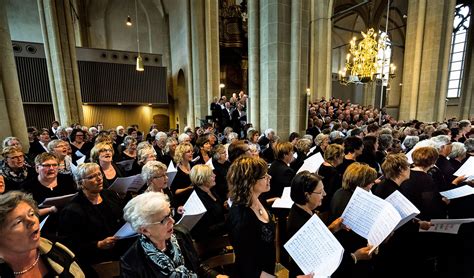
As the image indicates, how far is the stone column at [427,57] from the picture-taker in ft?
35.3

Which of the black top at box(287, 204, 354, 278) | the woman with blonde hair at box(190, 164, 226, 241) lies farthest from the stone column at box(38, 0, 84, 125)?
the black top at box(287, 204, 354, 278)

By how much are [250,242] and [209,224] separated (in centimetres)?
71

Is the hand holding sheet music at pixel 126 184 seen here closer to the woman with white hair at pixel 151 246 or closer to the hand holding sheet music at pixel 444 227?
the woman with white hair at pixel 151 246

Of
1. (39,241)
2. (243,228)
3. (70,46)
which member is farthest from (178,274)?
(70,46)

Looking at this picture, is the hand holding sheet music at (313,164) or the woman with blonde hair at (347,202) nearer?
the woman with blonde hair at (347,202)

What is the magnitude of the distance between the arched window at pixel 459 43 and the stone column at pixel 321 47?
35.8 feet

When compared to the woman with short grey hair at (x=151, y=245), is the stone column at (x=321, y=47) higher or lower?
higher

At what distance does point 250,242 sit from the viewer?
5.31ft

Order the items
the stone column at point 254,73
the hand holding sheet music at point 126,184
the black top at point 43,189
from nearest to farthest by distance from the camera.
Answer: the black top at point 43,189
the hand holding sheet music at point 126,184
the stone column at point 254,73

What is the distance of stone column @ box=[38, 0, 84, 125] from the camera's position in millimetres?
10328

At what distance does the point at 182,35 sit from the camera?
14.3m

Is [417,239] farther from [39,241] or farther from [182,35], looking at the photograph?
[182,35]

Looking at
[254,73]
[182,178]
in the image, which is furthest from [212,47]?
[182,178]

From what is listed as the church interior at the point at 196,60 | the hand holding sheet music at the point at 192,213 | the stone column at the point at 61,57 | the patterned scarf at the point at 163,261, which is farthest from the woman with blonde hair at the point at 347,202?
the stone column at the point at 61,57
